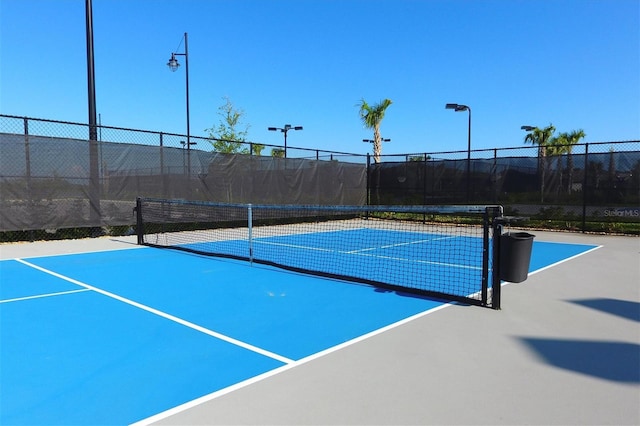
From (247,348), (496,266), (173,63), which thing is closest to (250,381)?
(247,348)

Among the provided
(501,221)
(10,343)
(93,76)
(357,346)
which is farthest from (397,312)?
(93,76)

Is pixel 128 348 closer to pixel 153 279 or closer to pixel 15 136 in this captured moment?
pixel 153 279

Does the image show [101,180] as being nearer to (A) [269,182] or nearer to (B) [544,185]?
(A) [269,182]

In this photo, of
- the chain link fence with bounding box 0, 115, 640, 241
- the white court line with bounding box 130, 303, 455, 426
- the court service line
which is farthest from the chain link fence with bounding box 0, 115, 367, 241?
the white court line with bounding box 130, 303, 455, 426

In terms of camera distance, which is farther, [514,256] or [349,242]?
[349,242]

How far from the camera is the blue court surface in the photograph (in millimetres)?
3158

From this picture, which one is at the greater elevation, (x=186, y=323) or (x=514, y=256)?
(x=514, y=256)

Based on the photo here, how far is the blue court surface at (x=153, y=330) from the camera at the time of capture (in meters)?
3.16

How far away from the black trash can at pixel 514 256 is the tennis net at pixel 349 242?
0.20 metres

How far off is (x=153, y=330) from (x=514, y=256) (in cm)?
425

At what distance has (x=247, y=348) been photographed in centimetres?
403

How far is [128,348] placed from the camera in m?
4.03

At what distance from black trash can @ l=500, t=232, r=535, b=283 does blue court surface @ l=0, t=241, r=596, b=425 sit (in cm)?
105

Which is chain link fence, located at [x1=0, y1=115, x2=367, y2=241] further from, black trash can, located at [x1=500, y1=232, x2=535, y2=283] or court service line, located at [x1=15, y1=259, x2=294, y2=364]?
black trash can, located at [x1=500, y1=232, x2=535, y2=283]
